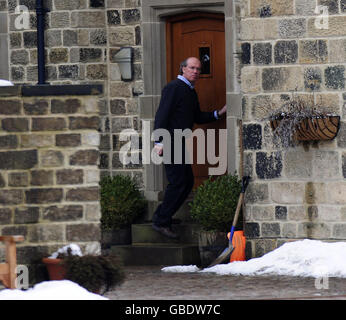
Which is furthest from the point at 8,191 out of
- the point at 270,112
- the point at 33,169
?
the point at 270,112

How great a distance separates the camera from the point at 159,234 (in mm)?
12625

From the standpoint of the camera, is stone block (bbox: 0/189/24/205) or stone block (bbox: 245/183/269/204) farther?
stone block (bbox: 245/183/269/204)

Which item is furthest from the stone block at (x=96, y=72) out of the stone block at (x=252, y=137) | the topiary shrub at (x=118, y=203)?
the stone block at (x=252, y=137)

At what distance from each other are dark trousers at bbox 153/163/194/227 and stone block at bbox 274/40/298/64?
1575 millimetres

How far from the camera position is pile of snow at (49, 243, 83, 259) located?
9.03 meters

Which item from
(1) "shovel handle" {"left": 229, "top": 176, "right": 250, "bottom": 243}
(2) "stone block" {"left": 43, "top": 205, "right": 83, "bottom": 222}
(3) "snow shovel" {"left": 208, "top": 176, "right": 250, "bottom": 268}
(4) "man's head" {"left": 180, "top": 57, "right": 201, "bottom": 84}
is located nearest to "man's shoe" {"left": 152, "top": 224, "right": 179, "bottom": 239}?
(3) "snow shovel" {"left": 208, "top": 176, "right": 250, "bottom": 268}

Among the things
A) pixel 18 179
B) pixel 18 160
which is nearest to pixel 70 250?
pixel 18 179

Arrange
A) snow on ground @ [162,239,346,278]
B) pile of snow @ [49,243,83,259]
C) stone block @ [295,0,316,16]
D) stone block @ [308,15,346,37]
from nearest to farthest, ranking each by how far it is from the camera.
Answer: pile of snow @ [49,243,83,259], snow on ground @ [162,239,346,278], stone block @ [308,15,346,37], stone block @ [295,0,316,16]

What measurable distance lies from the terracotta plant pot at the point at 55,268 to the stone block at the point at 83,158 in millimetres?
819

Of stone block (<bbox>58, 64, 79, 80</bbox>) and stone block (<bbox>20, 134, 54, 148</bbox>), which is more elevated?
stone block (<bbox>58, 64, 79, 80</bbox>)

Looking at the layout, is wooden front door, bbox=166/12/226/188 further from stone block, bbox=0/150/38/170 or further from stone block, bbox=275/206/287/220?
stone block, bbox=0/150/38/170

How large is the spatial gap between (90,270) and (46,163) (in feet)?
3.32

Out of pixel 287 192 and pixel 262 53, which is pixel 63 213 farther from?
pixel 262 53

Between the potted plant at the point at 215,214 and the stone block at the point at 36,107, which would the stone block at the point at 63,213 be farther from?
the potted plant at the point at 215,214
